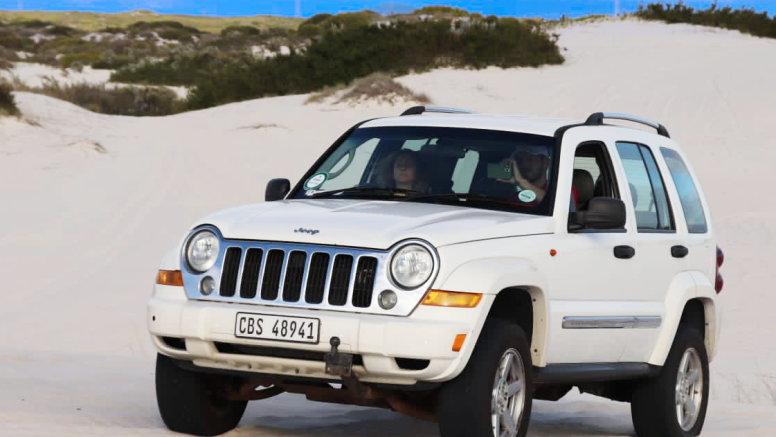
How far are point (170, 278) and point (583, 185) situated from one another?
2.60 metres

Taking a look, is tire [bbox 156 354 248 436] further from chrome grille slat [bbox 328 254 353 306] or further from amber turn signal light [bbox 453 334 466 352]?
amber turn signal light [bbox 453 334 466 352]

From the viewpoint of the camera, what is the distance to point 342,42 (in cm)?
3794

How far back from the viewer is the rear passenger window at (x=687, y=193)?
28.4 feet

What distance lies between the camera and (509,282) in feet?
20.9

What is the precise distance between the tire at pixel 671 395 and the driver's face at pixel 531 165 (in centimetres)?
159

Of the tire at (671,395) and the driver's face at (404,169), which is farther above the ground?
the driver's face at (404,169)

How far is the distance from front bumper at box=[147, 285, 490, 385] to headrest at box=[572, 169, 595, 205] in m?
1.91

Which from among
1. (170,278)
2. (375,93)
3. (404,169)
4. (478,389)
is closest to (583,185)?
(404,169)

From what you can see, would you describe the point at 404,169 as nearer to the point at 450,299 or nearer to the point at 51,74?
the point at 450,299

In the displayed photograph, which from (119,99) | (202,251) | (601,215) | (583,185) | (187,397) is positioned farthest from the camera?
(119,99)

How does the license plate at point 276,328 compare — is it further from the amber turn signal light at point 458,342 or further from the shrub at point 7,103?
the shrub at point 7,103

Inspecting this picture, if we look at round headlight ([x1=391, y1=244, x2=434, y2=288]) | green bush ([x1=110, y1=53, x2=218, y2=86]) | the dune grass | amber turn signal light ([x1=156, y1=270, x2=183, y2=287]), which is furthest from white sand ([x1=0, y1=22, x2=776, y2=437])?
the dune grass

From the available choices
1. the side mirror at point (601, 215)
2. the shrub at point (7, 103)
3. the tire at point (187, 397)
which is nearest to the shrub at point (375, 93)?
the shrub at point (7, 103)

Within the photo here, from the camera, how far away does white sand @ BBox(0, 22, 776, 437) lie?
877 centimetres
